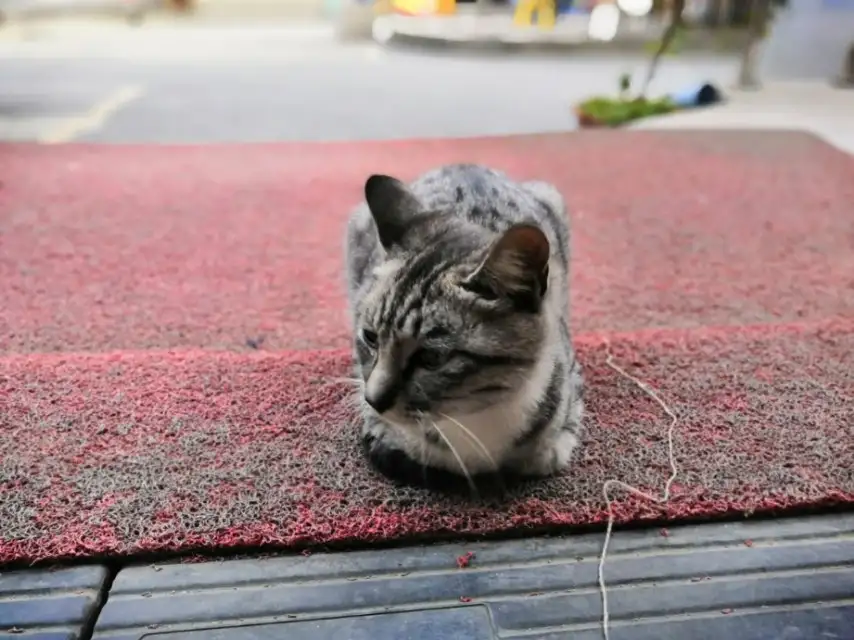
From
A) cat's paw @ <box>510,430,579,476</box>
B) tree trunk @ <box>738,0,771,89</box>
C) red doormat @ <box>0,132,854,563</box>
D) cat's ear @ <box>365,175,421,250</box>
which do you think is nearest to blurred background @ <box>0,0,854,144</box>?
tree trunk @ <box>738,0,771,89</box>

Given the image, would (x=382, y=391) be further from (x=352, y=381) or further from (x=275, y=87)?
(x=275, y=87)

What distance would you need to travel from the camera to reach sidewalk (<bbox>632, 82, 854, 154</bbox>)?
3.69 m

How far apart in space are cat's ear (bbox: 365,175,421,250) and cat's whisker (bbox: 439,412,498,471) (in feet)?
0.95

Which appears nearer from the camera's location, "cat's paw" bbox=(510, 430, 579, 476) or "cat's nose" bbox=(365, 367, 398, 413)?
"cat's nose" bbox=(365, 367, 398, 413)

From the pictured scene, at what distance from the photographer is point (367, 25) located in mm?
6793

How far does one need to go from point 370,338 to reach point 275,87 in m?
3.83

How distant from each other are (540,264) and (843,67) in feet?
14.3

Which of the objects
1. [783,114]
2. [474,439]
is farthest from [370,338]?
[783,114]

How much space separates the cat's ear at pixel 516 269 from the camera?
1.06m

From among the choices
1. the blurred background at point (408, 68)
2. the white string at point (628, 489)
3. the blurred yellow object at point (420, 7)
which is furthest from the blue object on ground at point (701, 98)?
the blurred yellow object at point (420, 7)

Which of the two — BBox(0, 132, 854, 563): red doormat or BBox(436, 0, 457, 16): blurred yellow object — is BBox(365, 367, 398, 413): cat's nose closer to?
BBox(0, 132, 854, 563): red doormat

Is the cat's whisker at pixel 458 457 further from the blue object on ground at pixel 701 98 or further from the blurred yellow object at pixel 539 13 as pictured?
the blurred yellow object at pixel 539 13

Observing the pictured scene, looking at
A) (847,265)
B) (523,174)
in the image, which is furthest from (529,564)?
(523,174)

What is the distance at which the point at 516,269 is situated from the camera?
1.11 metres
